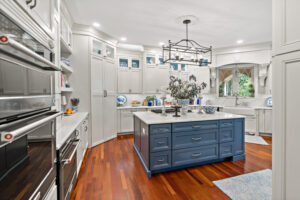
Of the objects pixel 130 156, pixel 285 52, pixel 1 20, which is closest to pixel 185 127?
pixel 130 156

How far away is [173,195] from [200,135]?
1.08 m

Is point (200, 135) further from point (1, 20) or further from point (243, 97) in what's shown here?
point (243, 97)

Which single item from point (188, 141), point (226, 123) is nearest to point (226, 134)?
point (226, 123)

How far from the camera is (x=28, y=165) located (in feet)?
2.62

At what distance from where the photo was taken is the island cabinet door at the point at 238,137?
2.81m

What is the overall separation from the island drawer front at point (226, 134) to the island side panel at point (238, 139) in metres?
0.11

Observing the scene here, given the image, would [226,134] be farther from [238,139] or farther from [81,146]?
[81,146]

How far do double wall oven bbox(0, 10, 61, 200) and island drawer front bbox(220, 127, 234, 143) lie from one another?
2.68 m

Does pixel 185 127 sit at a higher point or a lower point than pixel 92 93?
lower

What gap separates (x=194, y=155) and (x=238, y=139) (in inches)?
42.3

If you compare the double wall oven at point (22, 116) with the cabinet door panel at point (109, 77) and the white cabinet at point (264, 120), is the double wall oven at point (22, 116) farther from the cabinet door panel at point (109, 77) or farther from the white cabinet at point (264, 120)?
the white cabinet at point (264, 120)

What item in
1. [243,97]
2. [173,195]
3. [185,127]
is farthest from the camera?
[243,97]

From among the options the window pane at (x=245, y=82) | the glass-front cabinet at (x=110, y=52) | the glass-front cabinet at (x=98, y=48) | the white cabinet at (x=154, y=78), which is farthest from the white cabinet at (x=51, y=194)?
the window pane at (x=245, y=82)

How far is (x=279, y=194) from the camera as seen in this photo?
100cm
